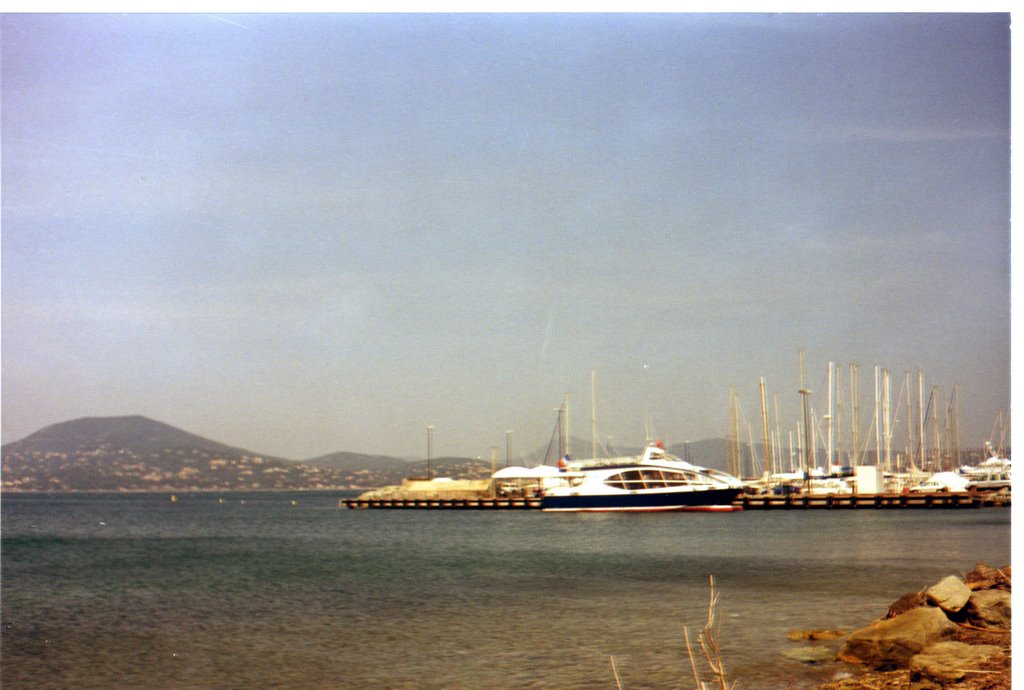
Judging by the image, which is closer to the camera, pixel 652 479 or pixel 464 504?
pixel 652 479

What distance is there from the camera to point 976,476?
82.9 ft

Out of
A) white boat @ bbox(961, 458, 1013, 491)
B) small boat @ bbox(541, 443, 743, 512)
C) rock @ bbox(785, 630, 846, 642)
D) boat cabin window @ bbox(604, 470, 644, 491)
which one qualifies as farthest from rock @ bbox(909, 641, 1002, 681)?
boat cabin window @ bbox(604, 470, 644, 491)

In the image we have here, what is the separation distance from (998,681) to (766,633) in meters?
3.20

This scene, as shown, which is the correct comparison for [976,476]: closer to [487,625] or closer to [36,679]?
[487,625]

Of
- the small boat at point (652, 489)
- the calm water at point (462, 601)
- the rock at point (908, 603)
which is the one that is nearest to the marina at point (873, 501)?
Result: the small boat at point (652, 489)

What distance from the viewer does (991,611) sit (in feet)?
22.2

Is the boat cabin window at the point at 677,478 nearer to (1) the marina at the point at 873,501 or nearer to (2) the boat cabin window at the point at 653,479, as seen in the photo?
(2) the boat cabin window at the point at 653,479

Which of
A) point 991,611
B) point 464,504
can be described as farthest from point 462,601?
point 464,504

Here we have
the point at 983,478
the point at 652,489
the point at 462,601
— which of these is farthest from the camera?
the point at 652,489

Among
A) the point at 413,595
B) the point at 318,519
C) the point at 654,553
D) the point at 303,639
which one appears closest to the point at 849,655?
the point at 303,639

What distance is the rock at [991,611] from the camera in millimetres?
6620

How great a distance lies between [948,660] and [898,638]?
2.22 ft

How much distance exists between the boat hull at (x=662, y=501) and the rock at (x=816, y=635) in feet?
71.5

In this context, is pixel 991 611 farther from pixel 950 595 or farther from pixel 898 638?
pixel 898 638
